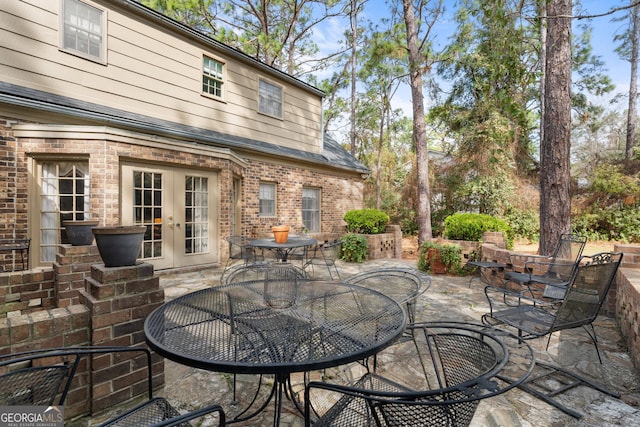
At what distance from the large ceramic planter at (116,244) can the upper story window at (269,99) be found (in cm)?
716

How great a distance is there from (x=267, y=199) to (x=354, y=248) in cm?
270

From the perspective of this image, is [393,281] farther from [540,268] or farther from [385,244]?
[385,244]

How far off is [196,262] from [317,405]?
4967mm

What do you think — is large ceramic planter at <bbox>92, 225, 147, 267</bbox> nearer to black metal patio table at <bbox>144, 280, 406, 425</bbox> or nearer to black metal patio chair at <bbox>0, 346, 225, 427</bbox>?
black metal patio table at <bbox>144, 280, 406, 425</bbox>

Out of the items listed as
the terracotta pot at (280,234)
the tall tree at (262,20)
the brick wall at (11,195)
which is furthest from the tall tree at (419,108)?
the brick wall at (11,195)

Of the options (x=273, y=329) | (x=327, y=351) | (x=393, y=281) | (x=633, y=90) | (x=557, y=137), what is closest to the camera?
(x=327, y=351)

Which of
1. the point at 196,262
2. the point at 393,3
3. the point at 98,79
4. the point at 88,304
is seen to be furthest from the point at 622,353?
the point at 393,3

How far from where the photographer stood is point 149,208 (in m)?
5.62

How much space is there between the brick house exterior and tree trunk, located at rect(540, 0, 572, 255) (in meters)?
5.76

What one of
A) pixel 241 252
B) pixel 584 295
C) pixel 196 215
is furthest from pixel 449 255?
pixel 196 215

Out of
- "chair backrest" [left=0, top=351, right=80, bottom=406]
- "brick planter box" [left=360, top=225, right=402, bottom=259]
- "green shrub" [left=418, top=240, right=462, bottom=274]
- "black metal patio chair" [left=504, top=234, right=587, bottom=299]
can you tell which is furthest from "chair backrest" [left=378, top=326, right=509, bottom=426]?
"brick planter box" [left=360, top=225, right=402, bottom=259]

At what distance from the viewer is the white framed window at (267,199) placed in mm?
8156

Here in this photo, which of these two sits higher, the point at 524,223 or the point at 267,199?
the point at 267,199

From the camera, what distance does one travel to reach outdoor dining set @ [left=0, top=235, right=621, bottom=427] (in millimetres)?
1111
